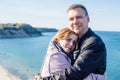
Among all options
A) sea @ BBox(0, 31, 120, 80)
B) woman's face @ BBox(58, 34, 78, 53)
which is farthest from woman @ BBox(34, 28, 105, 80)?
sea @ BBox(0, 31, 120, 80)

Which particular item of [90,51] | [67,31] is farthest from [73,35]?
[90,51]

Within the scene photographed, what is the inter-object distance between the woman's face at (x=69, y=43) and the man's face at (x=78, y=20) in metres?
0.11

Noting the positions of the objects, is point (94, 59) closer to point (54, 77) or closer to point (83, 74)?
point (83, 74)

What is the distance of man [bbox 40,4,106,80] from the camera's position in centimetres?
388

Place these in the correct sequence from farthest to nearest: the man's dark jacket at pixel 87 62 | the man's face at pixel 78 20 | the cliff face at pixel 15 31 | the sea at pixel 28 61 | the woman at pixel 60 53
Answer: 1. the cliff face at pixel 15 31
2. the sea at pixel 28 61
3. the man's face at pixel 78 20
4. the woman at pixel 60 53
5. the man's dark jacket at pixel 87 62

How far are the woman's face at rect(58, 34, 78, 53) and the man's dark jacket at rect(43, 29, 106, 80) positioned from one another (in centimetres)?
20

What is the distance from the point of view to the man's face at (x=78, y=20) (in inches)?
164

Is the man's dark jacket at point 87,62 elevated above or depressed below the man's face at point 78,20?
below

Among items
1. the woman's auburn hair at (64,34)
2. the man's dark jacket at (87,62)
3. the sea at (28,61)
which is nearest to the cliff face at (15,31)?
the sea at (28,61)

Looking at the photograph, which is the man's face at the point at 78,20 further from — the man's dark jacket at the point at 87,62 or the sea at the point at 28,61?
the sea at the point at 28,61

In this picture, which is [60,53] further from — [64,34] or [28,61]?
[28,61]

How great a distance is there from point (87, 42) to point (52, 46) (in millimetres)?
475

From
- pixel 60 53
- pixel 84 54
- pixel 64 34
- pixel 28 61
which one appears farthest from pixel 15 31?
pixel 84 54

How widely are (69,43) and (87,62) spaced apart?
45 cm
